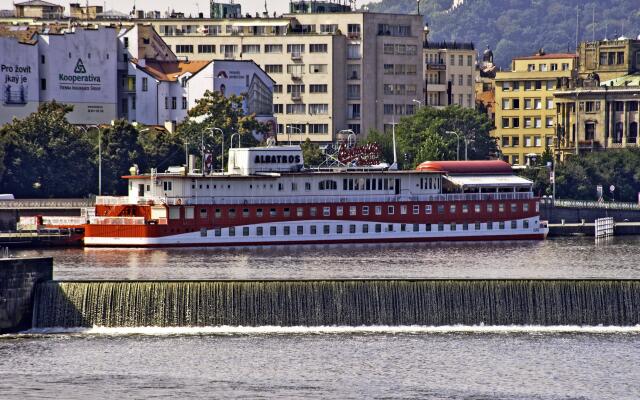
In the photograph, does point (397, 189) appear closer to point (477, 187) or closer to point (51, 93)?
point (477, 187)

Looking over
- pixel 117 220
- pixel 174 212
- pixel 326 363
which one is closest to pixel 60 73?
pixel 174 212

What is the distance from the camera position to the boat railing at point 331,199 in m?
146

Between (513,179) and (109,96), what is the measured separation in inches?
2299

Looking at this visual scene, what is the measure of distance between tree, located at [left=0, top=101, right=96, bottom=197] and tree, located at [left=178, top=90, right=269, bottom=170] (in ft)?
48.2

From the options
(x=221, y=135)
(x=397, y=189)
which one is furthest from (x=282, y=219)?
(x=221, y=135)

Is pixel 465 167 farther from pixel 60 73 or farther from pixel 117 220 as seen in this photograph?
pixel 60 73

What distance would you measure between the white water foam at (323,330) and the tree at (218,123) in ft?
268

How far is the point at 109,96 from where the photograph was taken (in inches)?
7835

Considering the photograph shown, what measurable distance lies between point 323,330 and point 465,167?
62811 mm

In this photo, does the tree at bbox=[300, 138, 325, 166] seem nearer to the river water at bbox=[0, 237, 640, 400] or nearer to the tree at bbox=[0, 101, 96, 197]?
the tree at bbox=[0, 101, 96, 197]

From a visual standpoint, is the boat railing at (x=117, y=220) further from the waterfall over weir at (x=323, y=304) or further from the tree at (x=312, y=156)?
the waterfall over weir at (x=323, y=304)

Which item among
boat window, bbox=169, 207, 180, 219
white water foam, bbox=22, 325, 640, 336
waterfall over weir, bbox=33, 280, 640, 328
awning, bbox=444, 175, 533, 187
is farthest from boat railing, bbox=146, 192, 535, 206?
white water foam, bbox=22, 325, 640, 336

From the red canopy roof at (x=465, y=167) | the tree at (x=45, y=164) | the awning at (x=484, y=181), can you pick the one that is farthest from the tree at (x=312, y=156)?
the awning at (x=484, y=181)

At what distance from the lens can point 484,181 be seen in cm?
15538
